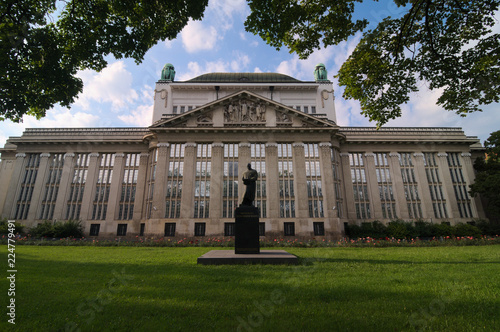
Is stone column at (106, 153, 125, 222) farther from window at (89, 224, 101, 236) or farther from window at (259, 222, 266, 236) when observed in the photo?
window at (259, 222, 266, 236)

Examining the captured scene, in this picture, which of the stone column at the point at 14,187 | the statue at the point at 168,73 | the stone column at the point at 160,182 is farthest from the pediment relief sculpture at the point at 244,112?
the stone column at the point at 14,187

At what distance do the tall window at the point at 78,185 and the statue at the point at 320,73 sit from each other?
4398 centimetres

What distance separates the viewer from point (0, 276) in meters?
8.29

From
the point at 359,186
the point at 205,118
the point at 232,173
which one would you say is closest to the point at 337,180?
the point at 359,186

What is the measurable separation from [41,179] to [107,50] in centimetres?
3888

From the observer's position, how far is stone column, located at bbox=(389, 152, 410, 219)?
3693 centimetres

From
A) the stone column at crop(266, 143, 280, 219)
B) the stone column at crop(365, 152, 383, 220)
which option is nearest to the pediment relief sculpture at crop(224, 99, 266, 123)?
the stone column at crop(266, 143, 280, 219)

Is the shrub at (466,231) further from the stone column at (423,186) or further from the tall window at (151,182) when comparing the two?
the tall window at (151,182)

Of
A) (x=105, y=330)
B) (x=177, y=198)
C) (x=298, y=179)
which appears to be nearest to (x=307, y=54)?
(x=105, y=330)

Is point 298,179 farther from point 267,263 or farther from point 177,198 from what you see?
point 267,263

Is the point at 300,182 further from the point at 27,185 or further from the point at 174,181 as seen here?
the point at 27,185

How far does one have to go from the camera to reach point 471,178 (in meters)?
38.7

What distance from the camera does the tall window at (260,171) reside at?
34000 millimetres

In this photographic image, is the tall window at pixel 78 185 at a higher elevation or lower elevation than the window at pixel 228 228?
higher
